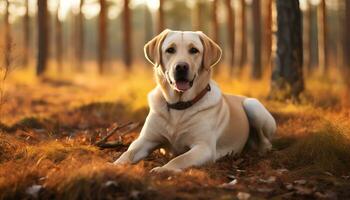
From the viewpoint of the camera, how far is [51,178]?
3.66 meters

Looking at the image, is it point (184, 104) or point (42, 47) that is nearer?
point (184, 104)

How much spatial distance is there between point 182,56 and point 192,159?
92 cm

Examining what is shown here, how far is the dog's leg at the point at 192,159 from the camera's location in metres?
4.32

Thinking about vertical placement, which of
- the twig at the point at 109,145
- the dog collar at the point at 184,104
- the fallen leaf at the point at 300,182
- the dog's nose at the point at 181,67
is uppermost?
the dog's nose at the point at 181,67

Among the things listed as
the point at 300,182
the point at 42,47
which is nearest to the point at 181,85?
the point at 300,182

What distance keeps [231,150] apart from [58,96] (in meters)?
8.67

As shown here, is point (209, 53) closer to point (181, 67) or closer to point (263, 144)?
point (181, 67)

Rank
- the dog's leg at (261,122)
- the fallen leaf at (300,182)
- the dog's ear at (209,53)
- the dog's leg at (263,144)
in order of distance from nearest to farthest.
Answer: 1. the fallen leaf at (300,182)
2. the dog's ear at (209,53)
3. the dog's leg at (263,144)
4. the dog's leg at (261,122)

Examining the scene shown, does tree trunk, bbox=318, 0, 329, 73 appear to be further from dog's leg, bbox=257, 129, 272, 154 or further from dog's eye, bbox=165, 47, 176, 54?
dog's eye, bbox=165, 47, 176, 54

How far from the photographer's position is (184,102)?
494 centimetres

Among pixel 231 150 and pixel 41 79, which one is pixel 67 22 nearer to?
pixel 41 79

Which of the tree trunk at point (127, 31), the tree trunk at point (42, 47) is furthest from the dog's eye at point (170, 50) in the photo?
the tree trunk at point (127, 31)

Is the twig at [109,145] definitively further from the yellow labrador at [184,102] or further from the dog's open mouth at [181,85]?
the dog's open mouth at [181,85]

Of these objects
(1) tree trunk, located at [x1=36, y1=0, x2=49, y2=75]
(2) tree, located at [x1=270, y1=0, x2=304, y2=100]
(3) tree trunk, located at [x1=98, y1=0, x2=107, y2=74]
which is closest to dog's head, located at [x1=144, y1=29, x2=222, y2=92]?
(2) tree, located at [x1=270, y1=0, x2=304, y2=100]
